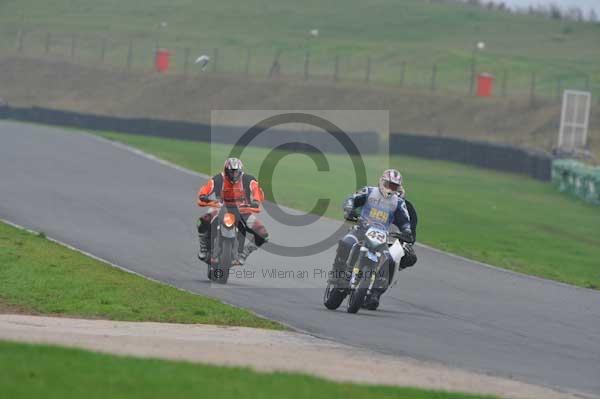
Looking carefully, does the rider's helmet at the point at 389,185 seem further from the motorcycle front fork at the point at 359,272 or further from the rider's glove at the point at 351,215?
the motorcycle front fork at the point at 359,272

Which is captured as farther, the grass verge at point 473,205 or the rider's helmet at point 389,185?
the grass verge at point 473,205

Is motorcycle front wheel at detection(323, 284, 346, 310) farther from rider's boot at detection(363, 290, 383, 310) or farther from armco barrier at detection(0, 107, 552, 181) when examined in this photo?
armco barrier at detection(0, 107, 552, 181)

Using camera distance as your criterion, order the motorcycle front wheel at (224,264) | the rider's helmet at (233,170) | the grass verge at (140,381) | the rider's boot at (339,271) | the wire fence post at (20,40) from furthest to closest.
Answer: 1. the wire fence post at (20,40)
2. the rider's helmet at (233,170)
3. the motorcycle front wheel at (224,264)
4. the rider's boot at (339,271)
5. the grass verge at (140,381)

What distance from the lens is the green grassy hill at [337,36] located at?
71.2 meters

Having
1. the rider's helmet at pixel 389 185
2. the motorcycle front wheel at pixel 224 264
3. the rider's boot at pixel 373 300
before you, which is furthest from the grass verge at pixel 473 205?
the motorcycle front wheel at pixel 224 264

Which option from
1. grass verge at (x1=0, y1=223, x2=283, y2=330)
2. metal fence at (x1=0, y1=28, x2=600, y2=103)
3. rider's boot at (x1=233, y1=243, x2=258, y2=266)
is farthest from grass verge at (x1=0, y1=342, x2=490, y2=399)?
metal fence at (x1=0, y1=28, x2=600, y2=103)

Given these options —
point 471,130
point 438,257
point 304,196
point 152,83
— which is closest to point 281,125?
point 471,130

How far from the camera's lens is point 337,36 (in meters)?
83.8

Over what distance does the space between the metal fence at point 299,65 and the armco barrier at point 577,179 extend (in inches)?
759

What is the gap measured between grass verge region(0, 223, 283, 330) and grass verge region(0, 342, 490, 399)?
11.8ft

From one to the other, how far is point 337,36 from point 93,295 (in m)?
70.5

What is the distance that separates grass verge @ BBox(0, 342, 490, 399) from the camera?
8.50m

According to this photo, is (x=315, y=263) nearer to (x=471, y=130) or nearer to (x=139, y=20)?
(x=471, y=130)

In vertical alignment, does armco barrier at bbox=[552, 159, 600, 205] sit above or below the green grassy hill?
below
